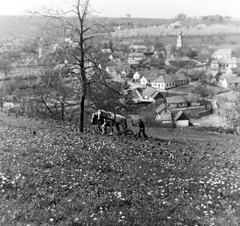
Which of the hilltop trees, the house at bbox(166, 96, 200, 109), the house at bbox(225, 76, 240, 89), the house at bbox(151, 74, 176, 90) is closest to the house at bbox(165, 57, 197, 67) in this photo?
the house at bbox(151, 74, 176, 90)

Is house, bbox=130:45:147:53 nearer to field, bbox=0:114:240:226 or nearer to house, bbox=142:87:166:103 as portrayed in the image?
house, bbox=142:87:166:103

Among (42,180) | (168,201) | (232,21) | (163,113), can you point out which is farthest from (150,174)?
(232,21)

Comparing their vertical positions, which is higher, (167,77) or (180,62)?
(180,62)

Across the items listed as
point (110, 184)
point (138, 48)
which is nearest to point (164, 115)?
point (110, 184)

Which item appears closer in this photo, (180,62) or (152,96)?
(152,96)

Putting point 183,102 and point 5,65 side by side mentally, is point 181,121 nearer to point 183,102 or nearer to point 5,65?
point 183,102

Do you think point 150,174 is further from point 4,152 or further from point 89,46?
point 89,46
